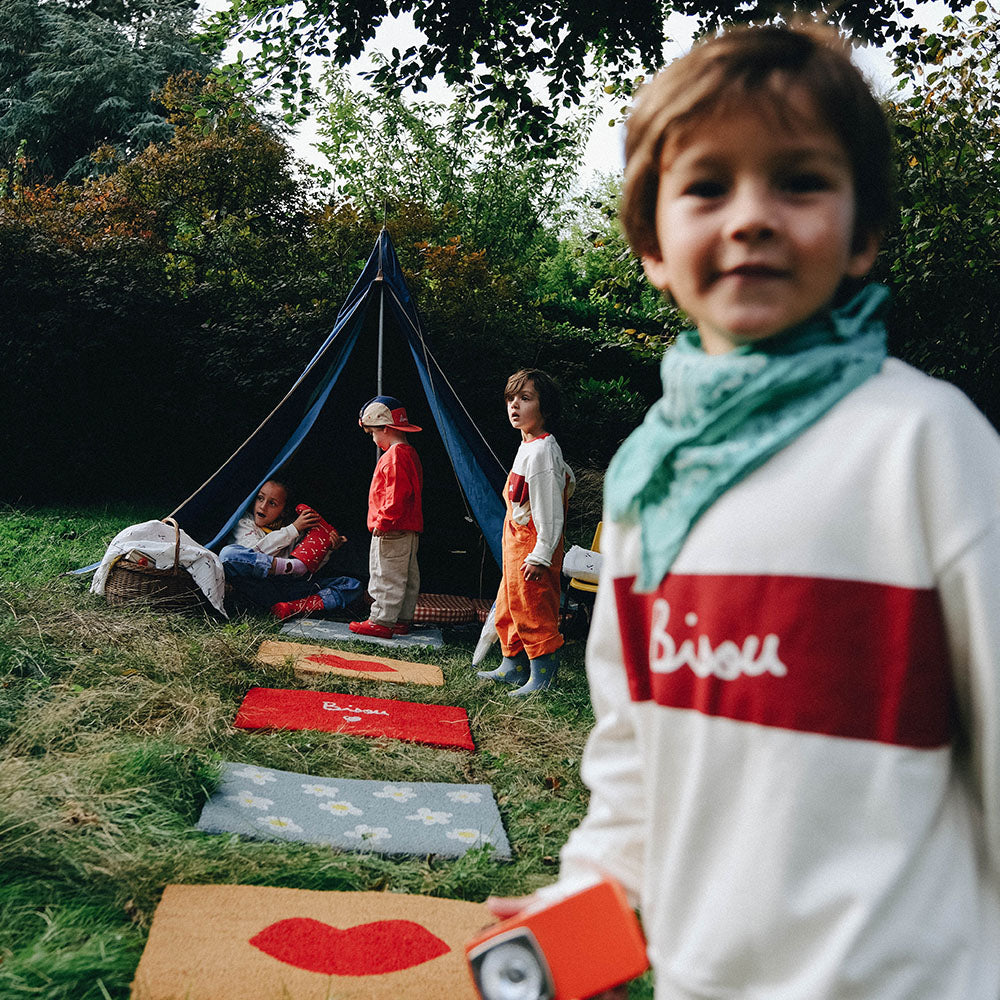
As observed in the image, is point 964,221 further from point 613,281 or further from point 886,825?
point 886,825

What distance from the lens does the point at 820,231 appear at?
87 cm

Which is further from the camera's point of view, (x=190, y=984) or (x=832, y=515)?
(x=190, y=984)

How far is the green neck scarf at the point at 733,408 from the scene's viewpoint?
32.8 inches

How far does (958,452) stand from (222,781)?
2.90 metres

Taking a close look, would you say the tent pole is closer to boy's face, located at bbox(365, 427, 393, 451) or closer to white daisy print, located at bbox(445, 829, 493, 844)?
boy's face, located at bbox(365, 427, 393, 451)

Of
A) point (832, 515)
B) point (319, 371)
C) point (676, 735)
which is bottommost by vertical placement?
point (676, 735)

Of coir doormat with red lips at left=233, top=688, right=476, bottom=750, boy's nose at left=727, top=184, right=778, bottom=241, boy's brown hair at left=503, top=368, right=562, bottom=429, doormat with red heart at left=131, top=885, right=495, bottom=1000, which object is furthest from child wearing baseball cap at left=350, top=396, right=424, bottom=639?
boy's nose at left=727, top=184, right=778, bottom=241

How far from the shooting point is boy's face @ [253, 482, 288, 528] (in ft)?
21.5

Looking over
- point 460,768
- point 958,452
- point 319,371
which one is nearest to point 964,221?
point 319,371

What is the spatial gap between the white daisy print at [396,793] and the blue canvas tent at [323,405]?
2.72 metres

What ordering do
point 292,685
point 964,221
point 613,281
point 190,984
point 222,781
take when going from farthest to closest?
point 613,281 → point 964,221 → point 292,685 → point 222,781 → point 190,984

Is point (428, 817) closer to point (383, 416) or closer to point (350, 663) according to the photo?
point (350, 663)

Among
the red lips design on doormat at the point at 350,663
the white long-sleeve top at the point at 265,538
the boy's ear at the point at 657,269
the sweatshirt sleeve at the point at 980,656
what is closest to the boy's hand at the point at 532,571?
the red lips design on doormat at the point at 350,663

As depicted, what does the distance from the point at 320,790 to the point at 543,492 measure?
2108mm
